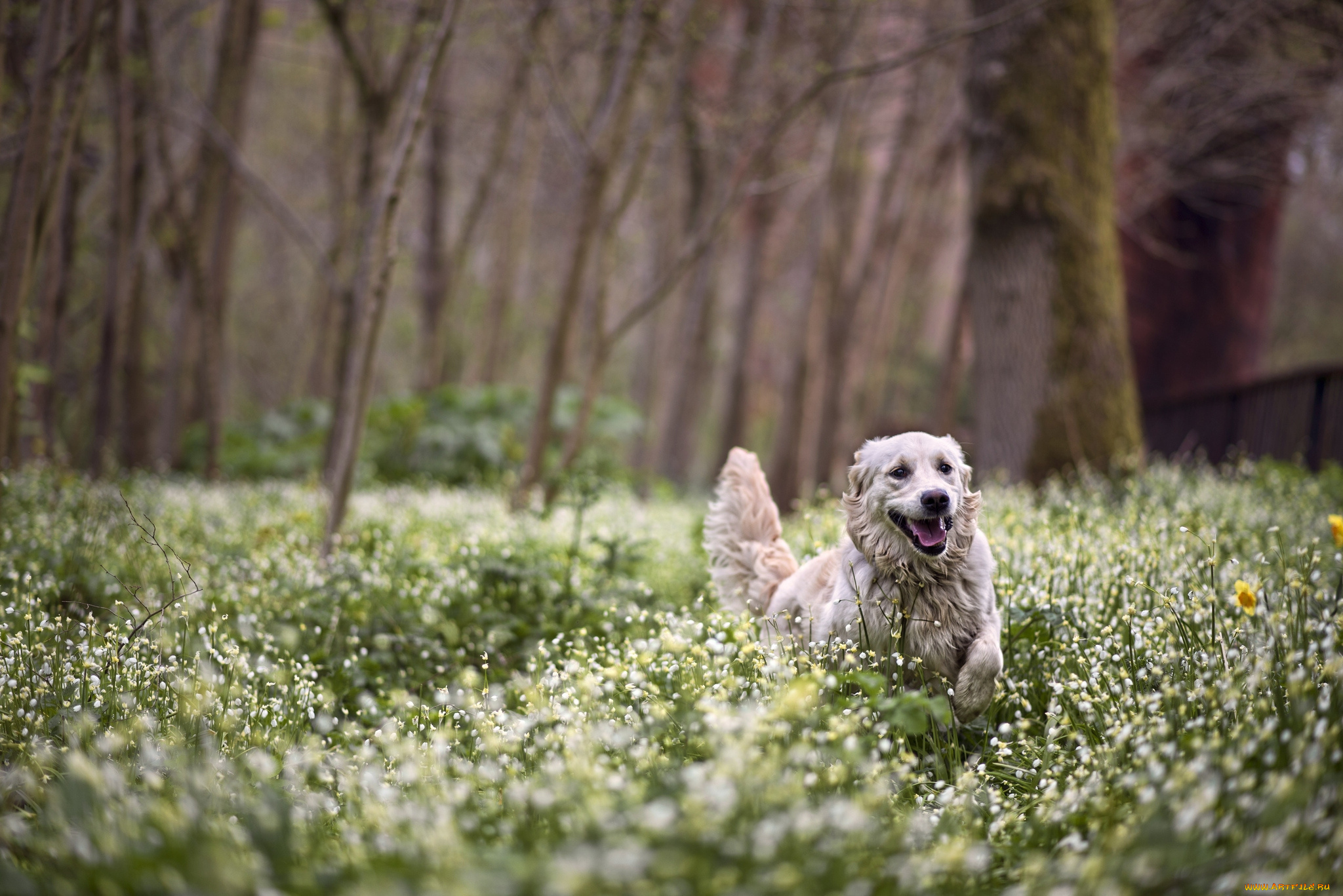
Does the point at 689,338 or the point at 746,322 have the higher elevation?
the point at 746,322

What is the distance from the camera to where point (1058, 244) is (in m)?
8.21

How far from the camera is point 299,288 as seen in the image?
2836 cm

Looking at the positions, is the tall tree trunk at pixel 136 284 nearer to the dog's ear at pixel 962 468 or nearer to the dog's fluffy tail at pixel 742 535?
the dog's fluffy tail at pixel 742 535

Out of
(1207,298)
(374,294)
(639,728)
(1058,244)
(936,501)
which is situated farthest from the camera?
(1207,298)

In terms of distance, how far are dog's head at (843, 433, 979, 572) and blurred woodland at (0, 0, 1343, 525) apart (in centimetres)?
406

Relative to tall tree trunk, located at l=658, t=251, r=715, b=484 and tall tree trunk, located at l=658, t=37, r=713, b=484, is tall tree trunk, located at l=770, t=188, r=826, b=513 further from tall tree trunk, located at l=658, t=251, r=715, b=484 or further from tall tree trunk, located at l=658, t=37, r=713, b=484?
tall tree trunk, located at l=658, t=251, r=715, b=484

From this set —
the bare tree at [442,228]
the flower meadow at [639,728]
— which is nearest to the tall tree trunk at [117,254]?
the flower meadow at [639,728]

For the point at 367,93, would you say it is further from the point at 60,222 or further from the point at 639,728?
the point at 639,728

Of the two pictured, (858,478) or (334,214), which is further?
(334,214)

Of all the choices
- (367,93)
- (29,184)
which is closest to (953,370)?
(367,93)

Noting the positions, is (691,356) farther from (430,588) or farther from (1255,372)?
(430,588)

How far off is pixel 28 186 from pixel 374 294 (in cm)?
208

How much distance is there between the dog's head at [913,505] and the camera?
346cm

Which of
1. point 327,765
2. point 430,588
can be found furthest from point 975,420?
point 327,765
